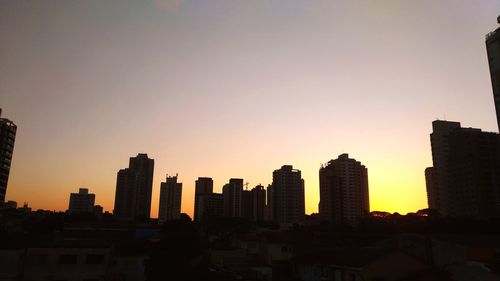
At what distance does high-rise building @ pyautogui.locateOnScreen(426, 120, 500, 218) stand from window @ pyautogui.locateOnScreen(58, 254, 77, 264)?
8756cm

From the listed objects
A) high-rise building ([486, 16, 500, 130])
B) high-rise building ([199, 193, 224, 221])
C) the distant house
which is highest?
high-rise building ([486, 16, 500, 130])

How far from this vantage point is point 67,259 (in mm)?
33375

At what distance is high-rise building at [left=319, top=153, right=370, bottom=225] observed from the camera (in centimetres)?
13088

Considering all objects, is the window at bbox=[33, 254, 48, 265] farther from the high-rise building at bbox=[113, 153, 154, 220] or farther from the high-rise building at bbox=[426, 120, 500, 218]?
the high-rise building at bbox=[113, 153, 154, 220]

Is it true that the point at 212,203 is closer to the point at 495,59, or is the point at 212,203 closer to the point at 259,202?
the point at 259,202

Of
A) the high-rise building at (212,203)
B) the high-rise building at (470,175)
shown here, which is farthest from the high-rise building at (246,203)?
the high-rise building at (470,175)

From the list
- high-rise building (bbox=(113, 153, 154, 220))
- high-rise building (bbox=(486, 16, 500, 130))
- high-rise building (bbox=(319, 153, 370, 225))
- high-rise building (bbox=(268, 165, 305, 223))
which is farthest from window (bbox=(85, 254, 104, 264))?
high-rise building (bbox=(113, 153, 154, 220))

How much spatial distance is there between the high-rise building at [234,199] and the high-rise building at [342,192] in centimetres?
3725

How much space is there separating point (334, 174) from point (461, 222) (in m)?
67.3

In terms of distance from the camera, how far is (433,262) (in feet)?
142

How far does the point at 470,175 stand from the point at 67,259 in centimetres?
9331

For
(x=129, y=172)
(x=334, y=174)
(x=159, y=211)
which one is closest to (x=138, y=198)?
(x=129, y=172)

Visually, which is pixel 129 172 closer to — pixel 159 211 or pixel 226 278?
pixel 159 211

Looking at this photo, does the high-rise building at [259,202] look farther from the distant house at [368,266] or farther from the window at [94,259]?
the window at [94,259]
